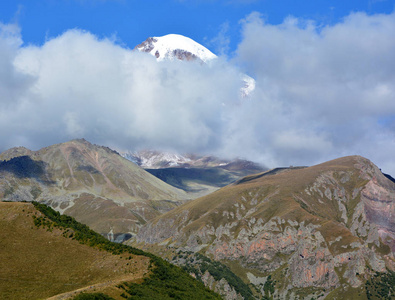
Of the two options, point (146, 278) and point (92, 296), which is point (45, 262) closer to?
point (146, 278)

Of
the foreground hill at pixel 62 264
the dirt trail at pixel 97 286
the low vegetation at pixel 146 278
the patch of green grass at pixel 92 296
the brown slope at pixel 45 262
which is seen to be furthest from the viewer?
the low vegetation at pixel 146 278

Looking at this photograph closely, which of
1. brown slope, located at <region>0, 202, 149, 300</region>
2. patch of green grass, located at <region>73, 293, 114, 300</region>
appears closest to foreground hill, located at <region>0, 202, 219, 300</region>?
brown slope, located at <region>0, 202, 149, 300</region>

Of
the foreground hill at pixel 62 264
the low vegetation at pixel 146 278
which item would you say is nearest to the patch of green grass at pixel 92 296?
the foreground hill at pixel 62 264

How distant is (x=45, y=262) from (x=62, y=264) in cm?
386

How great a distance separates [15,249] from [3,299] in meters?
19.6

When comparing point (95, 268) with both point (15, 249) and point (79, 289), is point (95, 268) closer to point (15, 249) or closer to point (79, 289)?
point (79, 289)

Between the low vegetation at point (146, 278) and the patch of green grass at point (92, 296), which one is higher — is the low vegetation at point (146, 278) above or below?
above

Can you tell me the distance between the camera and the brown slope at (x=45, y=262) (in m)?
97.1

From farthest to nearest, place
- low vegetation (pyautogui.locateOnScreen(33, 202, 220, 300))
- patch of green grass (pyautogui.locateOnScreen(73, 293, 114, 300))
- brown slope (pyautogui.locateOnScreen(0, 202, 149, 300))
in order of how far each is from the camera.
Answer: low vegetation (pyautogui.locateOnScreen(33, 202, 220, 300)) < brown slope (pyautogui.locateOnScreen(0, 202, 149, 300)) < patch of green grass (pyautogui.locateOnScreen(73, 293, 114, 300))

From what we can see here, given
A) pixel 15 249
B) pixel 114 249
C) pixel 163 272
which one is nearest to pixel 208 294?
pixel 163 272

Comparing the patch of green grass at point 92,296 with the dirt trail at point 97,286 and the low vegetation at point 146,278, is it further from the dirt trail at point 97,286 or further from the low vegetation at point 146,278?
the low vegetation at point 146,278

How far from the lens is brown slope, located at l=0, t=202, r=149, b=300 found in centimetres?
9706

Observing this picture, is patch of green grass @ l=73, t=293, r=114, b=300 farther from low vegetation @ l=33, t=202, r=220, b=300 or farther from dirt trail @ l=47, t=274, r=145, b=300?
low vegetation @ l=33, t=202, r=220, b=300

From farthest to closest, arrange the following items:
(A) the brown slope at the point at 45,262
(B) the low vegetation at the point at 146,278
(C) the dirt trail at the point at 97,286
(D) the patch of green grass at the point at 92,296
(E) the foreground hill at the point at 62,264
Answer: (B) the low vegetation at the point at 146,278 → (A) the brown slope at the point at 45,262 → (E) the foreground hill at the point at 62,264 → (C) the dirt trail at the point at 97,286 → (D) the patch of green grass at the point at 92,296
